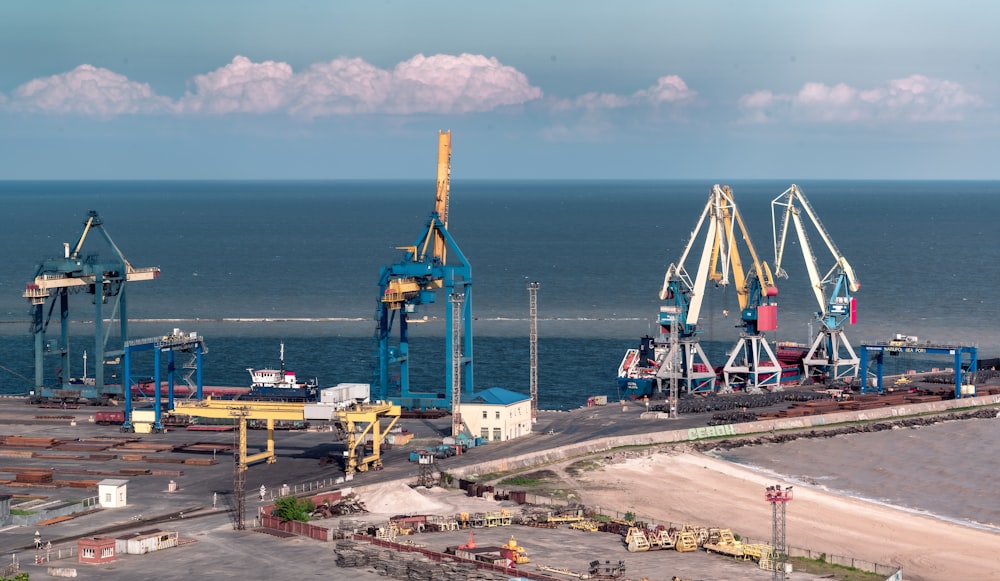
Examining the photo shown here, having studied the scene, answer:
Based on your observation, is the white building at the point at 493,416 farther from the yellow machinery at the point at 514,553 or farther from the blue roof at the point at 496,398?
the yellow machinery at the point at 514,553

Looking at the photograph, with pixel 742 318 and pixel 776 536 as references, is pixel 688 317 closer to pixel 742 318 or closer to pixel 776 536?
pixel 742 318

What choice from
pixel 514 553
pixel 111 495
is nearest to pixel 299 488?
pixel 111 495

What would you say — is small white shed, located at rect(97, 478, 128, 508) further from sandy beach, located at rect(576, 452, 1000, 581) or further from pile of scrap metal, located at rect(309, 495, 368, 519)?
sandy beach, located at rect(576, 452, 1000, 581)

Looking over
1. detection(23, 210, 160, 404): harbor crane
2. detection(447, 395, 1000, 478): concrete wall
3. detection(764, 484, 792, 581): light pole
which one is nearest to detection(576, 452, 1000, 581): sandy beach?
detection(447, 395, 1000, 478): concrete wall

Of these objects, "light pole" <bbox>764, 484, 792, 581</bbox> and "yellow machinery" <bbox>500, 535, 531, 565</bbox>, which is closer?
"light pole" <bbox>764, 484, 792, 581</bbox>

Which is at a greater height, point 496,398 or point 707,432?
point 496,398

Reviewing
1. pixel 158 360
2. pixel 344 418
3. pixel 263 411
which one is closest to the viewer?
pixel 344 418

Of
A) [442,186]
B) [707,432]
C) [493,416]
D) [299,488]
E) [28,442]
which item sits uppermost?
[442,186]
